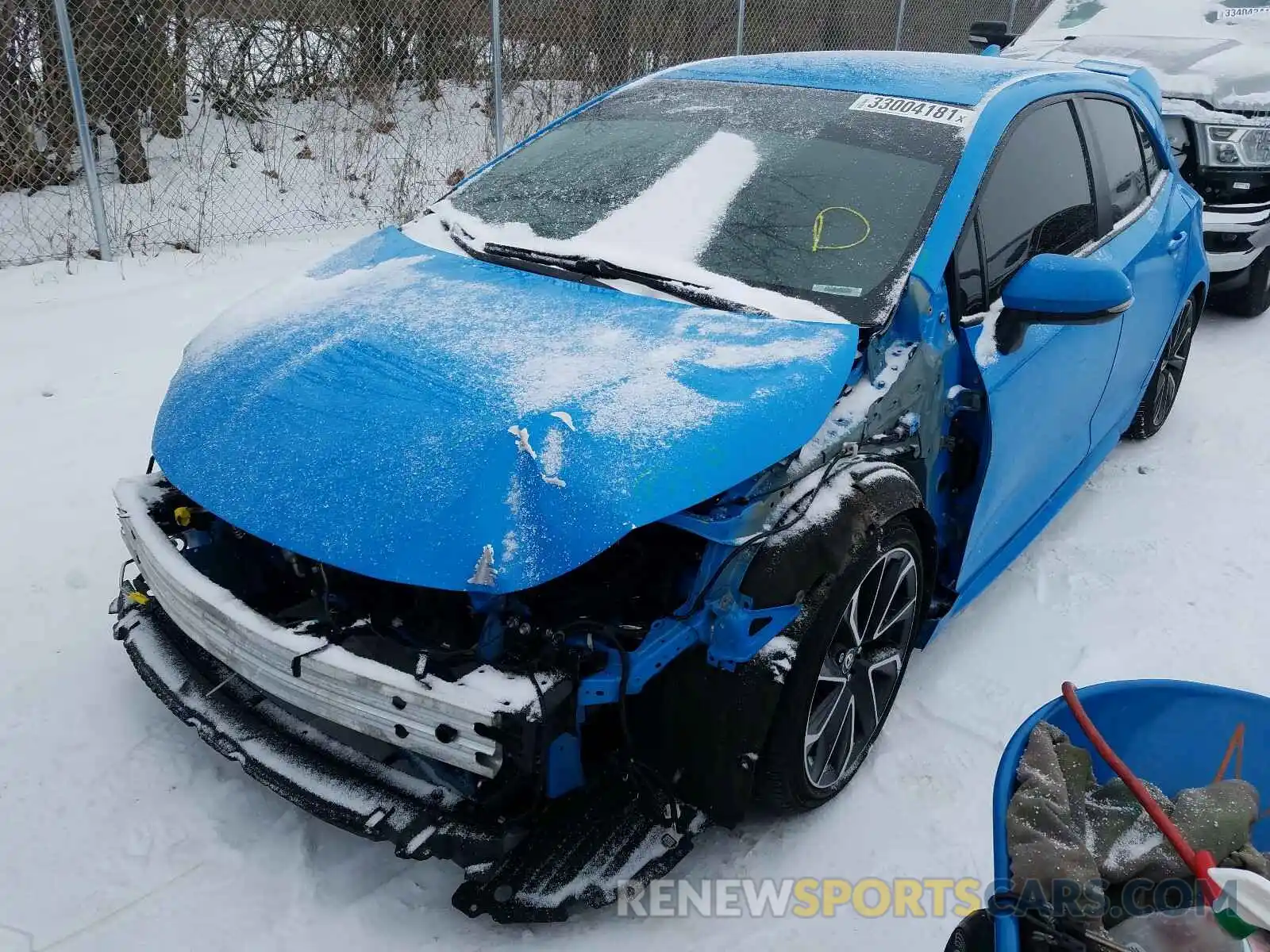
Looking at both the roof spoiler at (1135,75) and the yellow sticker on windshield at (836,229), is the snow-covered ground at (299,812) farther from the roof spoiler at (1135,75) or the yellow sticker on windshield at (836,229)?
the roof spoiler at (1135,75)

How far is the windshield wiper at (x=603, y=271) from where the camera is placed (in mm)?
2715

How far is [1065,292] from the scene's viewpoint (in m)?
2.72

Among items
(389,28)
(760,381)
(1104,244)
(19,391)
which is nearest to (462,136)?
(389,28)

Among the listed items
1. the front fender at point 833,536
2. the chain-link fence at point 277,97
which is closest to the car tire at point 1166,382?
the front fender at point 833,536

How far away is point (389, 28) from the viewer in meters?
8.62

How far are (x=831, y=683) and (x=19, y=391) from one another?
405 cm

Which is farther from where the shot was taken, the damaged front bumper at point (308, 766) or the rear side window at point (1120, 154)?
the rear side window at point (1120, 154)

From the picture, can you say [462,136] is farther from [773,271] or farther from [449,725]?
[449,725]

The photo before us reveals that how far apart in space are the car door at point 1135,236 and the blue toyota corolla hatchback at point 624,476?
344 millimetres

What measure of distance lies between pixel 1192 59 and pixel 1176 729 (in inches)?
245

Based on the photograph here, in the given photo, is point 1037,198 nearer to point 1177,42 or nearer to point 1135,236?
point 1135,236

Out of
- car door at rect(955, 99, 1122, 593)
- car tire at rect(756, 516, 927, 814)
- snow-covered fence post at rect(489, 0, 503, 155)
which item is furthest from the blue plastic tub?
snow-covered fence post at rect(489, 0, 503, 155)

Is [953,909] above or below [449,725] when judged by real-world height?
below

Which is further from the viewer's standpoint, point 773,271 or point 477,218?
point 477,218
